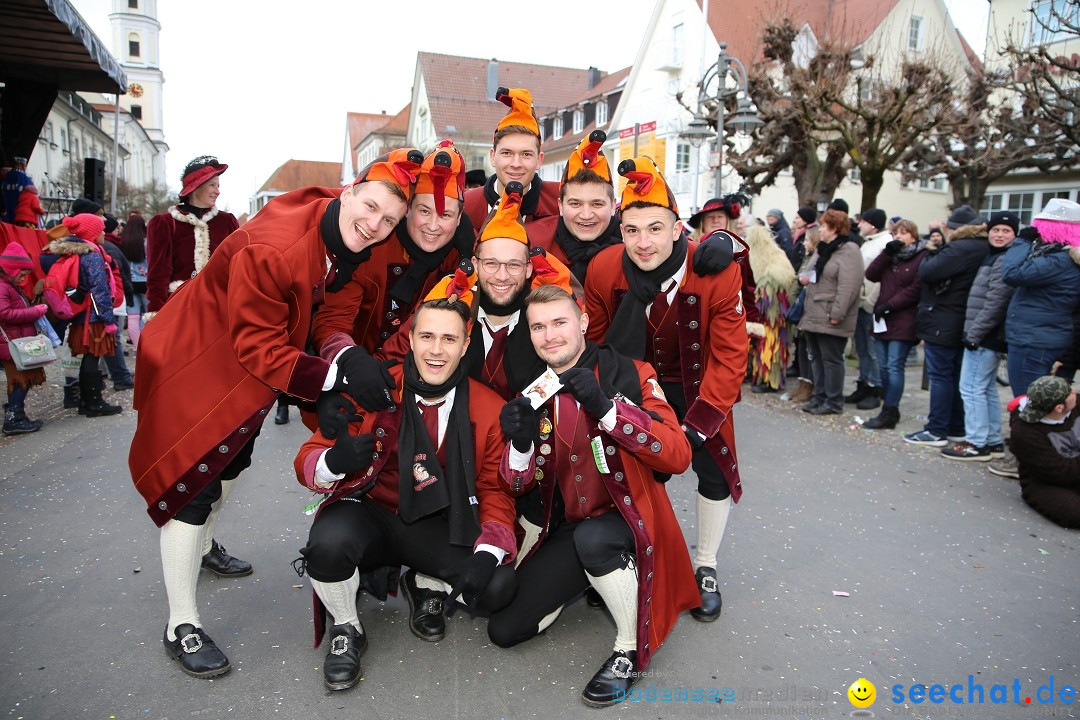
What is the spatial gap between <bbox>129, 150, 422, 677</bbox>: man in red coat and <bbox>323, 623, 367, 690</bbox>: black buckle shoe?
16.9 inches

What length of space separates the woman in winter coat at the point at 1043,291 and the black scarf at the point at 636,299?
3.69 metres

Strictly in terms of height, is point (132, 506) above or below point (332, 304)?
below

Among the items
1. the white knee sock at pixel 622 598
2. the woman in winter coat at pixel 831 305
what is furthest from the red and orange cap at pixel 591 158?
the woman in winter coat at pixel 831 305

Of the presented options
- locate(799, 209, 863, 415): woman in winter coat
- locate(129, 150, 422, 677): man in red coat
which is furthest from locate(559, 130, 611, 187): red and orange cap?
locate(799, 209, 863, 415): woman in winter coat

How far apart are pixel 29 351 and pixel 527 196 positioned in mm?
4855

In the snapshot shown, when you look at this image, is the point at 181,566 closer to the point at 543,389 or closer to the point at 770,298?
the point at 543,389

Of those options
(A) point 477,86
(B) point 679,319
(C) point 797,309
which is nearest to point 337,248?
(B) point 679,319

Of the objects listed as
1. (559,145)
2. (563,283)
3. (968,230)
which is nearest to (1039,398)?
(968,230)

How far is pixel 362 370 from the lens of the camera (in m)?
2.78

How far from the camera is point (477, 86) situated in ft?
154

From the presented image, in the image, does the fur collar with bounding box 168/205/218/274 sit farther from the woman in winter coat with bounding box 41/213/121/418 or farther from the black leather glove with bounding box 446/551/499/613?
the black leather glove with bounding box 446/551/499/613

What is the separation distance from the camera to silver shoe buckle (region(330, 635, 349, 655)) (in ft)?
9.42

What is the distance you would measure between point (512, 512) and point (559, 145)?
32.6 m

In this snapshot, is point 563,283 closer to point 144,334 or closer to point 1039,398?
point 144,334
